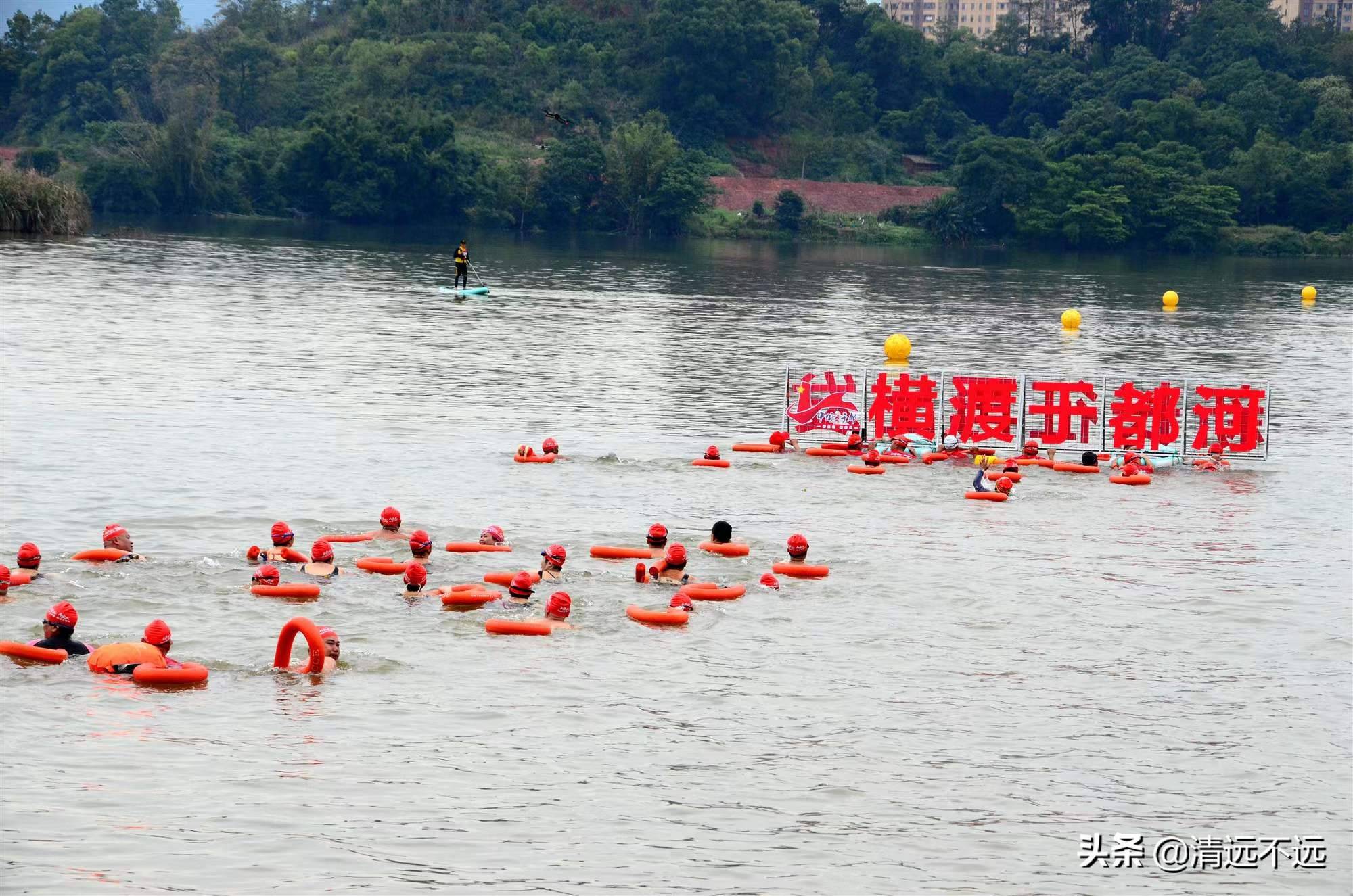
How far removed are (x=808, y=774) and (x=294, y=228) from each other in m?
121

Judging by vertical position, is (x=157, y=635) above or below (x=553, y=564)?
below

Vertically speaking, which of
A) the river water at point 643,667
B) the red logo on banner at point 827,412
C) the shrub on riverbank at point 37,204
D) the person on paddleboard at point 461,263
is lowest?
the river water at point 643,667

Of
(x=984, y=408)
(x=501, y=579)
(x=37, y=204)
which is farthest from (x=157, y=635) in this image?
(x=37, y=204)

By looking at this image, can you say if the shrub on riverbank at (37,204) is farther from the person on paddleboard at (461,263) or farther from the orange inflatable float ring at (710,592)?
the orange inflatable float ring at (710,592)

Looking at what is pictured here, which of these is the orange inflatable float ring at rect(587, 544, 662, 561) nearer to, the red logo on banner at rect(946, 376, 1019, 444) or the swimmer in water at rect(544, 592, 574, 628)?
the swimmer in water at rect(544, 592, 574, 628)

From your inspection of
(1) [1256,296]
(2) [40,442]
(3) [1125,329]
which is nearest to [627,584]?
(2) [40,442]

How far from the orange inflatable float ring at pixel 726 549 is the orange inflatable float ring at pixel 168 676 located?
1018 centimetres

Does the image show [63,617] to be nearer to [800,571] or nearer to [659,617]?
[659,617]

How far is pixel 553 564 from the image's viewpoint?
89.4 ft

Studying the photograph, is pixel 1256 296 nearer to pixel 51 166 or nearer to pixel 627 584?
pixel 627 584

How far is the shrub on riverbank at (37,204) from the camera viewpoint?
9681 cm

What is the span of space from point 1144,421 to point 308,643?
23.8m

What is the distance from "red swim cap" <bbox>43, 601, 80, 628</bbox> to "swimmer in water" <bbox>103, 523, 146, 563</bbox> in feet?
14.3

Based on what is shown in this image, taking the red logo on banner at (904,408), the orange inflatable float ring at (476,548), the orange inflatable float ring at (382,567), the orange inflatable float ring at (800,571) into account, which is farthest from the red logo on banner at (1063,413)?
the orange inflatable float ring at (382,567)
